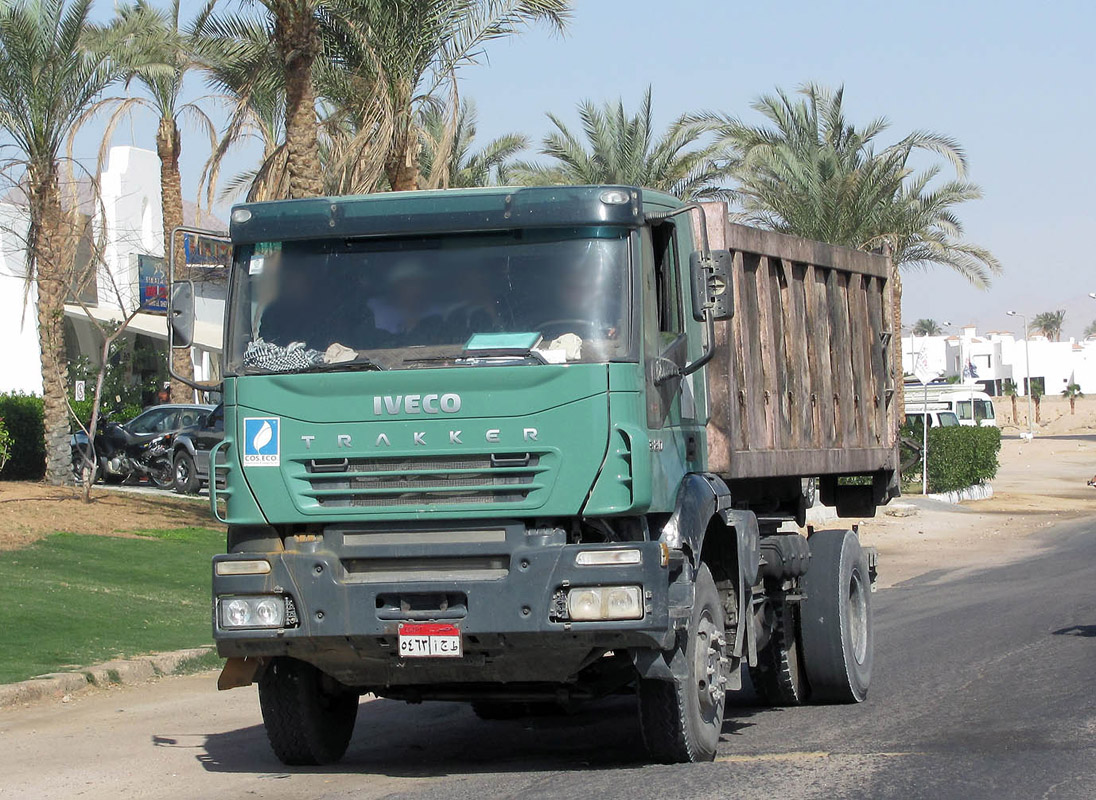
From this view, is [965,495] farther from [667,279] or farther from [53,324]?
[667,279]

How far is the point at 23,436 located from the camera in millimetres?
29562

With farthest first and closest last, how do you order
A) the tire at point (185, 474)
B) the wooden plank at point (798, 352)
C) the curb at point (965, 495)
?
the curb at point (965, 495) < the tire at point (185, 474) < the wooden plank at point (798, 352)

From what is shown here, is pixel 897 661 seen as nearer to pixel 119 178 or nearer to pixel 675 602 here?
pixel 675 602

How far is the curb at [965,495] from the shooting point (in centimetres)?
3669

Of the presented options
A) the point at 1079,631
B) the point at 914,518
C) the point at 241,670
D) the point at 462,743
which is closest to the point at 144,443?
the point at 914,518

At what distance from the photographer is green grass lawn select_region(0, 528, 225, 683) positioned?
1263 centimetres

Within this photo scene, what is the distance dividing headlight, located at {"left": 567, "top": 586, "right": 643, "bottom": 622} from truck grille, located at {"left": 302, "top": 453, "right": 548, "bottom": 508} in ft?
1.76

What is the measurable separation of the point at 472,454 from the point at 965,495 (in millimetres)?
33031

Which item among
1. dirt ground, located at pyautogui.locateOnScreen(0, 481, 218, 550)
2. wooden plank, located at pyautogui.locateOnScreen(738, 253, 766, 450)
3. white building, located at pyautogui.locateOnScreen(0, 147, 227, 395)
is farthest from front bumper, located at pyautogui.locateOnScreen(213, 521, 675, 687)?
white building, located at pyautogui.locateOnScreen(0, 147, 227, 395)

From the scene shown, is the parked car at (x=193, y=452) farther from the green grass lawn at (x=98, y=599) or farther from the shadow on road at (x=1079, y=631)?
the shadow on road at (x=1079, y=631)

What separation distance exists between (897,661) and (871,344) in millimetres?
2677

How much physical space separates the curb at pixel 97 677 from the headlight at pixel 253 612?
423cm

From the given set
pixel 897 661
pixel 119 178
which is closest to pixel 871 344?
pixel 897 661

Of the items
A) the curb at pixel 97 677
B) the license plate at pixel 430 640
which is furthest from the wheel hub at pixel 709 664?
the curb at pixel 97 677
